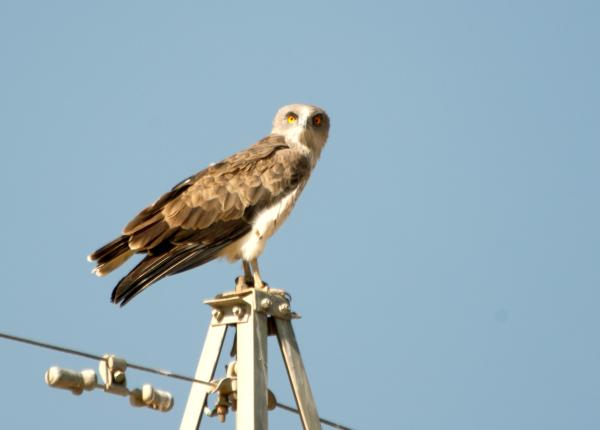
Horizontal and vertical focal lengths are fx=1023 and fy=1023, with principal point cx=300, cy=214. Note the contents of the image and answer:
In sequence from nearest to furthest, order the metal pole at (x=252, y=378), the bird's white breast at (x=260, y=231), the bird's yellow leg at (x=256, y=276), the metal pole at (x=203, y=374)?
the metal pole at (x=252, y=378)
the metal pole at (x=203, y=374)
the bird's yellow leg at (x=256, y=276)
the bird's white breast at (x=260, y=231)

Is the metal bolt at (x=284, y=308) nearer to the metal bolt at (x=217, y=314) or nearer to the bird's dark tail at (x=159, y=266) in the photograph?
the metal bolt at (x=217, y=314)

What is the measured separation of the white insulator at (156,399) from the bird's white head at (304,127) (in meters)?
5.19

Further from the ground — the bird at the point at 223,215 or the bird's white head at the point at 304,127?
the bird's white head at the point at 304,127

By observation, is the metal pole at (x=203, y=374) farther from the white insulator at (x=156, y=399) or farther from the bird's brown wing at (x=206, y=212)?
the bird's brown wing at (x=206, y=212)

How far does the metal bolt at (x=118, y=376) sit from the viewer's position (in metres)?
6.04

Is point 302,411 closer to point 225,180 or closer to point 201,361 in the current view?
point 201,361

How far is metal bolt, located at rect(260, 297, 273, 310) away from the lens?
22.5ft

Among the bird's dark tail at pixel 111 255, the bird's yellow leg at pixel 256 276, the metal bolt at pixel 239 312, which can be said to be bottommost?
the metal bolt at pixel 239 312

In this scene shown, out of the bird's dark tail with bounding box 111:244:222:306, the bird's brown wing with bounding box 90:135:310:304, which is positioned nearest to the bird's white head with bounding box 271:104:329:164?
the bird's brown wing with bounding box 90:135:310:304

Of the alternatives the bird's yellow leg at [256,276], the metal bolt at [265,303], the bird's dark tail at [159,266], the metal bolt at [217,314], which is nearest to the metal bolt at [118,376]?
the metal bolt at [217,314]

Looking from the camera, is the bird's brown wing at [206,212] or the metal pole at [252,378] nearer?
the metal pole at [252,378]

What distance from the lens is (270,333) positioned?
7199 millimetres

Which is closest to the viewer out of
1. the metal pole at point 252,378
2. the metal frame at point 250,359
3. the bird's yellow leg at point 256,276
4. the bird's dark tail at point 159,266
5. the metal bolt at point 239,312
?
the metal pole at point 252,378

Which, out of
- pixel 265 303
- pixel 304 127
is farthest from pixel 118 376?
pixel 304 127
